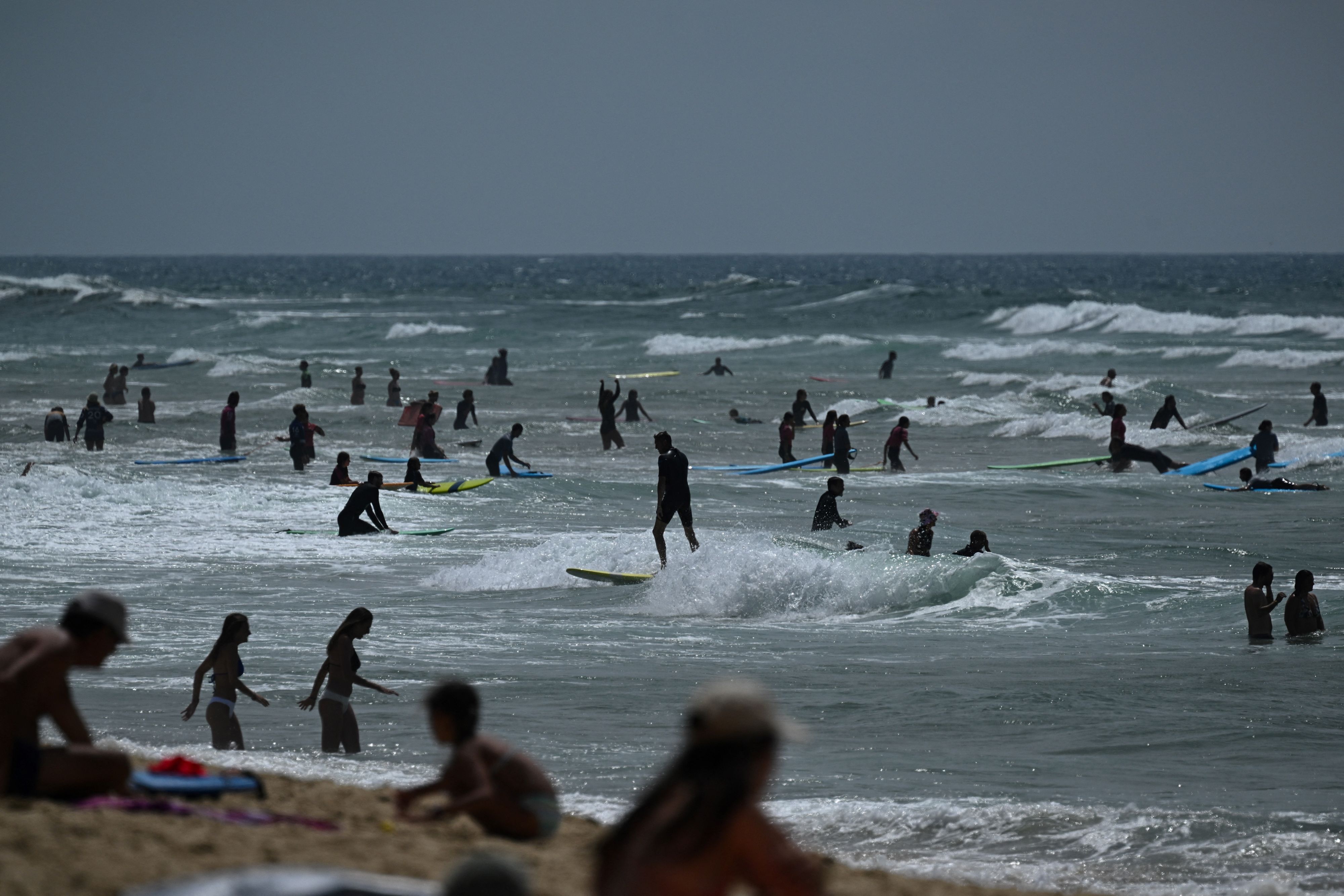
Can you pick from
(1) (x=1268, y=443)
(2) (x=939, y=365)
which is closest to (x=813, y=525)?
(1) (x=1268, y=443)

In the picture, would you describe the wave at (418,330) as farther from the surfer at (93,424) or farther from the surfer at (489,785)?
the surfer at (489,785)

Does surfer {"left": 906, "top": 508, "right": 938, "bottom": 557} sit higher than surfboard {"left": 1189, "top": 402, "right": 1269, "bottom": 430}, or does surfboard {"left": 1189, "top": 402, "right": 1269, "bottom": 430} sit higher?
surfboard {"left": 1189, "top": 402, "right": 1269, "bottom": 430}

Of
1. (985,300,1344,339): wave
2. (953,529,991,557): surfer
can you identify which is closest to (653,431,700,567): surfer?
(953,529,991,557): surfer

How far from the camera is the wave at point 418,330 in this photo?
2467 inches

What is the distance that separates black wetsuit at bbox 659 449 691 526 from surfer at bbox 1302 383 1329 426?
18.0 m

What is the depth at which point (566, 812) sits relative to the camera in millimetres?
7832

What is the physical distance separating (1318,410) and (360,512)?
786 inches

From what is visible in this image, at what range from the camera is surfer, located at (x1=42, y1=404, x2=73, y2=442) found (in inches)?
1067

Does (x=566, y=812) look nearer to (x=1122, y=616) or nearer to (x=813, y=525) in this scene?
(x=1122, y=616)

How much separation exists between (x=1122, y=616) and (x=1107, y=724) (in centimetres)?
433

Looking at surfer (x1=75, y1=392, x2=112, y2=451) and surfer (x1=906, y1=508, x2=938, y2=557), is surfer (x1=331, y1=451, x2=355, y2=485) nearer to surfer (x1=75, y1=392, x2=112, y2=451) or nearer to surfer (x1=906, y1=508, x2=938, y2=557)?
surfer (x1=75, y1=392, x2=112, y2=451)

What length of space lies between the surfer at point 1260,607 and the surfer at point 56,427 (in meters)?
21.2

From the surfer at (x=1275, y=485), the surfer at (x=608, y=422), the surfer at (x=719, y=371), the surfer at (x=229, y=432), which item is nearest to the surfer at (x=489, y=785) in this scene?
the surfer at (x=1275, y=485)

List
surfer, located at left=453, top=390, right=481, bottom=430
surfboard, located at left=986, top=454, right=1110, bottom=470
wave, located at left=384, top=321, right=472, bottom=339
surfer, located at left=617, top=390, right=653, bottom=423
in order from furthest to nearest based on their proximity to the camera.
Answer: wave, located at left=384, top=321, right=472, bottom=339 → surfer, located at left=617, top=390, right=653, bottom=423 → surfer, located at left=453, top=390, right=481, bottom=430 → surfboard, located at left=986, top=454, right=1110, bottom=470
